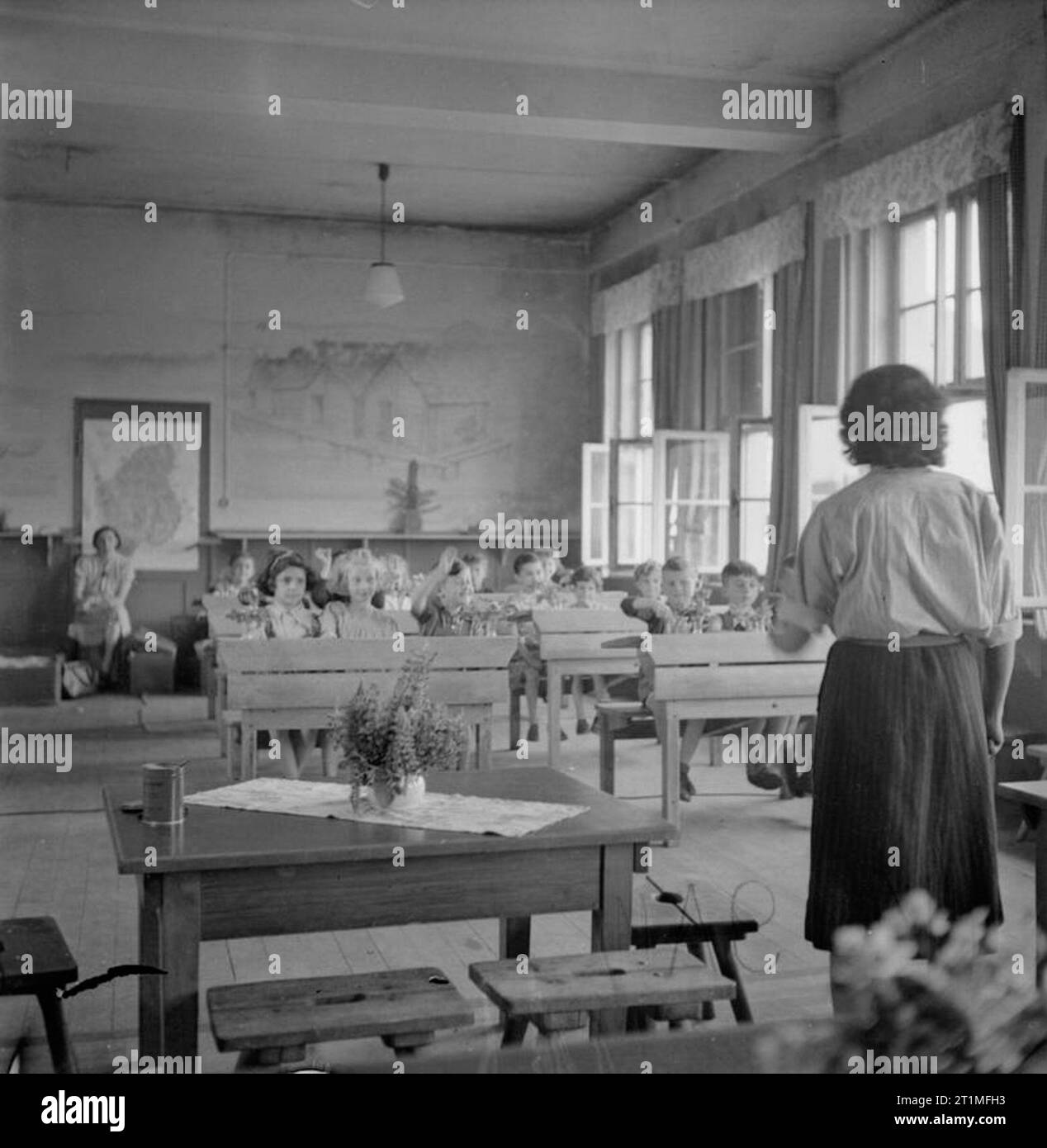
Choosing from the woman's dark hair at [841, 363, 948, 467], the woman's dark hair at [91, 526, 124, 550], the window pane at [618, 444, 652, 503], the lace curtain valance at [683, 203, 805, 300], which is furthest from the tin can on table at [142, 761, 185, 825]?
the woman's dark hair at [91, 526, 124, 550]

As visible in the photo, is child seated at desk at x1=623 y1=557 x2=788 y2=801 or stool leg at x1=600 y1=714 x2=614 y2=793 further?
child seated at desk at x1=623 y1=557 x2=788 y2=801

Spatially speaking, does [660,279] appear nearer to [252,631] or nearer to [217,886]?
[252,631]

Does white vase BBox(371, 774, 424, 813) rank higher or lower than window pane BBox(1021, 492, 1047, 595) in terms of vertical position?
lower

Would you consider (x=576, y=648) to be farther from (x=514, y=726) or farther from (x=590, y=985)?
(x=590, y=985)

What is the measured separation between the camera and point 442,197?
12.5 meters

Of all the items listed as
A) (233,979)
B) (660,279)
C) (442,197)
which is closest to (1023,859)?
(233,979)

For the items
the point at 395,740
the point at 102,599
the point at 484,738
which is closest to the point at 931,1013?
the point at 395,740

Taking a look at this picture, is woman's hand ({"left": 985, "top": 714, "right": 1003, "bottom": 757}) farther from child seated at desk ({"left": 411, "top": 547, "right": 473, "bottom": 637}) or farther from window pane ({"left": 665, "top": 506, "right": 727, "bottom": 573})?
window pane ({"left": 665, "top": 506, "right": 727, "bottom": 573})

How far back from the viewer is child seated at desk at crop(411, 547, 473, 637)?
7957mm

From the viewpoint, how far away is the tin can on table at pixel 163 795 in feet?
9.79

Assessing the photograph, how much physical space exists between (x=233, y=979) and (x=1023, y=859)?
3.23 metres

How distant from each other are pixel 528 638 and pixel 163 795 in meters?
5.43

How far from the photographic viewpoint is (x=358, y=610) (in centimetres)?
676

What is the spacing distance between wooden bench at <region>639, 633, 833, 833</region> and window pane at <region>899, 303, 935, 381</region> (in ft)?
7.45
